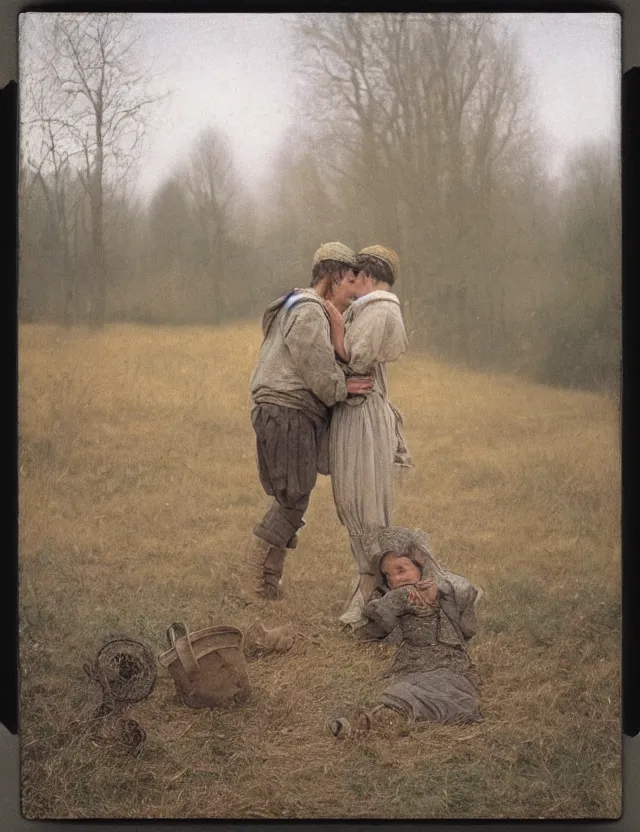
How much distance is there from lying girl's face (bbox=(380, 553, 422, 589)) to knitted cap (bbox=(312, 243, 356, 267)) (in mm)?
1361

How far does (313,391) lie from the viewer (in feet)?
17.8

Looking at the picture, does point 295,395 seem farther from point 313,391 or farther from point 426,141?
point 426,141

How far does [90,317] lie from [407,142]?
167 cm

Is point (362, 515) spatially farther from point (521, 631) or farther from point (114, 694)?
point (114, 694)

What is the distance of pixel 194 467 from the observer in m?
5.53

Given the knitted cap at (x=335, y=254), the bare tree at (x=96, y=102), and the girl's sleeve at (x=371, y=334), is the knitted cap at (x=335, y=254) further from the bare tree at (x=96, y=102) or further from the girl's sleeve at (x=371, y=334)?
the bare tree at (x=96, y=102)

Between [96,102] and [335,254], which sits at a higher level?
[96,102]

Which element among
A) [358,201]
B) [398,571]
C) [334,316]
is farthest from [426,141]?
[398,571]

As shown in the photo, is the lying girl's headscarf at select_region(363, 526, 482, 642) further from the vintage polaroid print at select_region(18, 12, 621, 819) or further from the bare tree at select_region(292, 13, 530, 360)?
the bare tree at select_region(292, 13, 530, 360)

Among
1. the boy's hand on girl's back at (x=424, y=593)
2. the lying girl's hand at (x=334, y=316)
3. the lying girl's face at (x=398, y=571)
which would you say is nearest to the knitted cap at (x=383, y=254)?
the lying girl's hand at (x=334, y=316)

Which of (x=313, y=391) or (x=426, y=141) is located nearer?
(x=313, y=391)

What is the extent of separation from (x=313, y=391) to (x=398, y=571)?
0.91m

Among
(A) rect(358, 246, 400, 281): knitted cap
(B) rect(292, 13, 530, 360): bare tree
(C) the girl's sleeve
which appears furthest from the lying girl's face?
(A) rect(358, 246, 400, 281): knitted cap

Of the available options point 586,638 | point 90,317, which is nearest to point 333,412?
point 90,317
